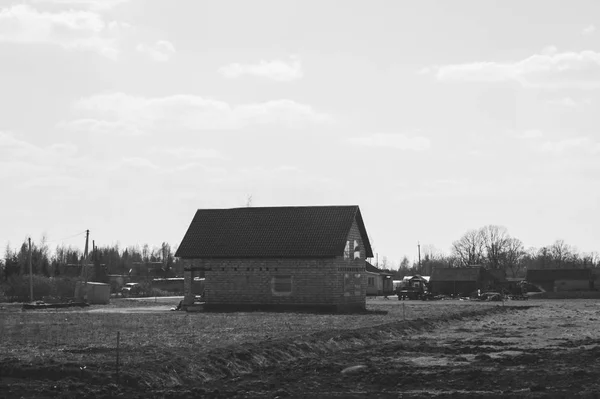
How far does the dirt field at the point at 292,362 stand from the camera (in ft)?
57.3

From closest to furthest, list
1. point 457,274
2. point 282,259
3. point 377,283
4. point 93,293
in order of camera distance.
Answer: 1. point 282,259
2. point 93,293
3. point 457,274
4. point 377,283

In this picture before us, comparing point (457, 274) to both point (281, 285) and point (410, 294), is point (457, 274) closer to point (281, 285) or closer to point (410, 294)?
point (410, 294)

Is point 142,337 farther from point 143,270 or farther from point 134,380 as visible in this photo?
point 143,270

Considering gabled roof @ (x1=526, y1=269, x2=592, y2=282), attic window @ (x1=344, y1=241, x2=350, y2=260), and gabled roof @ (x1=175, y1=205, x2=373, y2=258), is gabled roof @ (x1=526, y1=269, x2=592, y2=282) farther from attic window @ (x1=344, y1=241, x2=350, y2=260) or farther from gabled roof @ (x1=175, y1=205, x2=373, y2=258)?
attic window @ (x1=344, y1=241, x2=350, y2=260)

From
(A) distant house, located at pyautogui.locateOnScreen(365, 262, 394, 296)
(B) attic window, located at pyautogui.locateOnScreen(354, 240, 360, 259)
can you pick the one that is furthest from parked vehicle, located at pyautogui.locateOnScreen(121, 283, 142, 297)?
(B) attic window, located at pyautogui.locateOnScreen(354, 240, 360, 259)

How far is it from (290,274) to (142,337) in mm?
24575

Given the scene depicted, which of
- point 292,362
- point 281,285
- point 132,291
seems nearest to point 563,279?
point 132,291

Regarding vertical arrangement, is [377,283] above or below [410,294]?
above

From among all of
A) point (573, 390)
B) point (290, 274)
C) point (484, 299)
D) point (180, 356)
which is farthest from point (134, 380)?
point (484, 299)

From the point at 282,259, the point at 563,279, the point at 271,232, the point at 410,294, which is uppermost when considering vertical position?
the point at 271,232

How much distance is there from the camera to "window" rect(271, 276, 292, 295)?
2018 inches

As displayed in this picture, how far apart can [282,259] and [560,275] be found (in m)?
82.9

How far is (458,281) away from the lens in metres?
100

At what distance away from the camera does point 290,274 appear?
51625 millimetres
